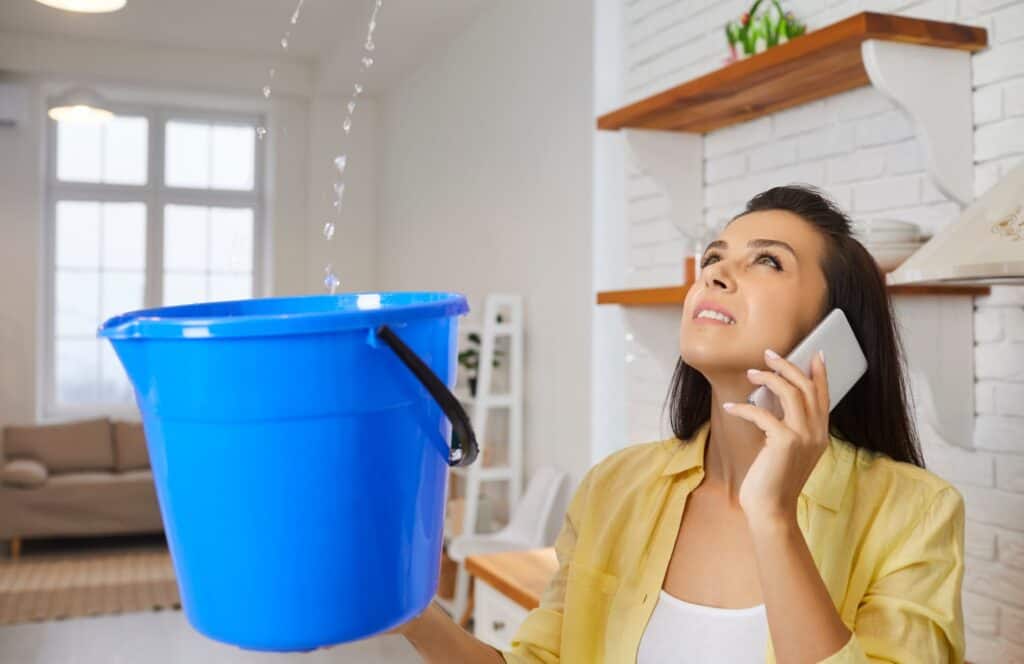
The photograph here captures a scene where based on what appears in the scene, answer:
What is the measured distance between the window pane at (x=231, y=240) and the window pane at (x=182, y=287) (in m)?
0.15

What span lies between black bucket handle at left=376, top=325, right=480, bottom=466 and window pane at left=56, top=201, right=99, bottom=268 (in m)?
7.28

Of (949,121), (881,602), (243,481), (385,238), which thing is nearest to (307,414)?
(243,481)

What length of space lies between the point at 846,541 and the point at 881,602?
0.09m

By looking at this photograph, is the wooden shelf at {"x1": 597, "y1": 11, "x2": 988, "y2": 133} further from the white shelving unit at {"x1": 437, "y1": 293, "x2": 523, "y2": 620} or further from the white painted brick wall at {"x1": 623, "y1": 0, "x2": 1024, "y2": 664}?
the white shelving unit at {"x1": 437, "y1": 293, "x2": 523, "y2": 620}

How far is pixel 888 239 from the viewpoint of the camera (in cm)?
173

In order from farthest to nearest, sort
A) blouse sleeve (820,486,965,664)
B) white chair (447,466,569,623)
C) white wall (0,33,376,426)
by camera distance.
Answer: white wall (0,33,376,426), white chair (447,466,569,623), blouse sleeve (820,486,965,664)

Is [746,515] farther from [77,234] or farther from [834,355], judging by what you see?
[77,234]

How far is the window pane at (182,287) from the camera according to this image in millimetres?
7574

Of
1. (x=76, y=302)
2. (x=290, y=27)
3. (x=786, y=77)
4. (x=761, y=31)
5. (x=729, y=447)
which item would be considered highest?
(x=290, y=27)

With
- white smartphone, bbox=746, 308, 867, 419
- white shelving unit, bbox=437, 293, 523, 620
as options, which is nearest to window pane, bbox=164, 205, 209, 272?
white shelving unit, bbox=437, 293, 523, 620

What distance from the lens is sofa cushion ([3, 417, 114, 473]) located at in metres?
6.59

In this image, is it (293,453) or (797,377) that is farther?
(797,377)

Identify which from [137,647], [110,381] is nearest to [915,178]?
[137,647]

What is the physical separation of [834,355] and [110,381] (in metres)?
7.28
